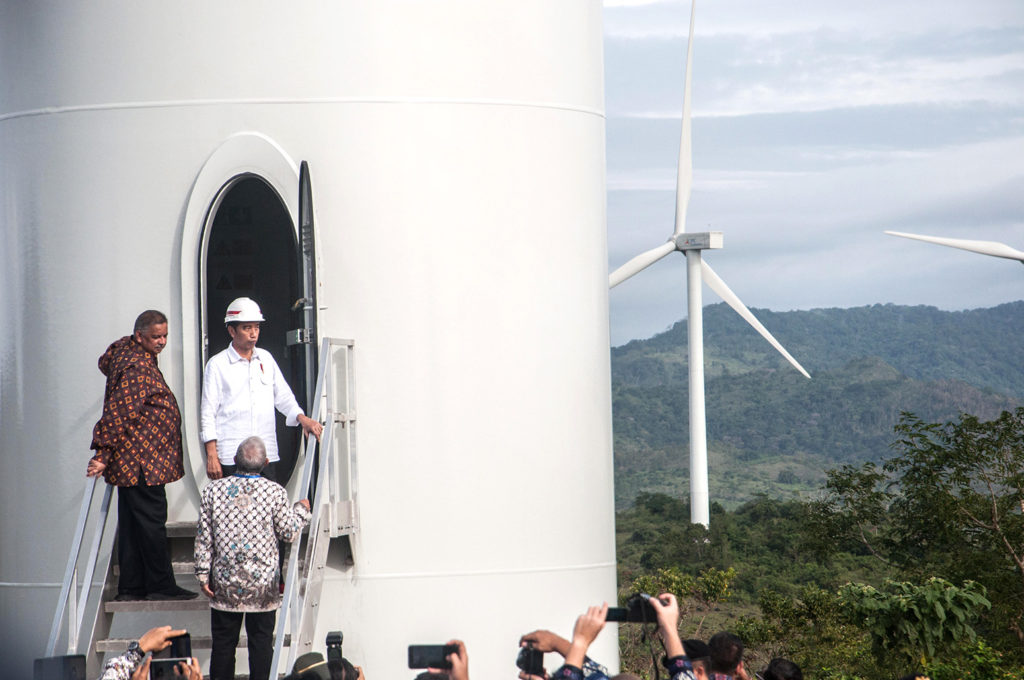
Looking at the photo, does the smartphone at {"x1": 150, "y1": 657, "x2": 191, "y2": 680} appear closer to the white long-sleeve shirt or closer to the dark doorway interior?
the white long-sleeve shirt

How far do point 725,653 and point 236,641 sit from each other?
351 centimetres

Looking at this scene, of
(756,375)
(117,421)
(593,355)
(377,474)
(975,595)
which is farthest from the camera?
(756,375)

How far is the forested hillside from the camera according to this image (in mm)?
97562

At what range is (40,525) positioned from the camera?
1095 centimetres

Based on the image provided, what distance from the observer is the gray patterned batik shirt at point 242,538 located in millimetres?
8547

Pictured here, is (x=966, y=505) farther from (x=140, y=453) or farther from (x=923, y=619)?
(x=140, y=453)

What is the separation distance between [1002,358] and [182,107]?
393ft

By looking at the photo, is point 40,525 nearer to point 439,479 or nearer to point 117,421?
point 117,421

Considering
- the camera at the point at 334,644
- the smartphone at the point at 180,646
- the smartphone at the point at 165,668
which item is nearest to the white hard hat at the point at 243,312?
the camera at the point at 334,644

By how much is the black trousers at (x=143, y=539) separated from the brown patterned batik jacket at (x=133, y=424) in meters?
0.10

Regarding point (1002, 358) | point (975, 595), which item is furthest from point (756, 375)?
point (975, 595)

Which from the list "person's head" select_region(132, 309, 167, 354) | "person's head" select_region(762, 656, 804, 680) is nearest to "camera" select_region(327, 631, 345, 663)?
"person's head" select_region(132, 309, 167, 354)

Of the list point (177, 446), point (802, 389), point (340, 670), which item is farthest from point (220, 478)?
point (802, 389)

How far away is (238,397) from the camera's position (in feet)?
31.4
